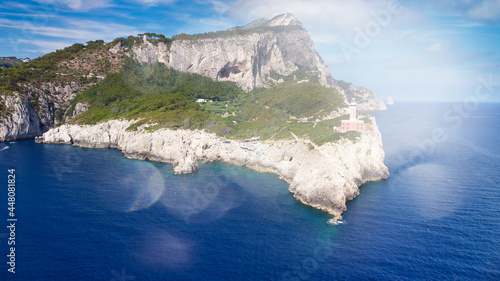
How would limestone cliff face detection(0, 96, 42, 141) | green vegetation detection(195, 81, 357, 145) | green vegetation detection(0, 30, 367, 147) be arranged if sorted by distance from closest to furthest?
green vegetation detection(195, 81, 357, 145)
green vegetation detection(0, 30, 367, 147)
limestone cliff face detection(0, 96, 42, 141)

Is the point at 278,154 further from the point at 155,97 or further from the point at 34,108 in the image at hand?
the point at 34,108

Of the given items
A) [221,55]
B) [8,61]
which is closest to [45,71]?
[221,55]

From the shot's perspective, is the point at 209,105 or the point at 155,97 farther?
the point at 209,105

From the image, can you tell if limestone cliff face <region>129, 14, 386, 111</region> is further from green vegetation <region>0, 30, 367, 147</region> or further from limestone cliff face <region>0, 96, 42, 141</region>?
limestone cliff face <region>0, 96, 42, 141</region>

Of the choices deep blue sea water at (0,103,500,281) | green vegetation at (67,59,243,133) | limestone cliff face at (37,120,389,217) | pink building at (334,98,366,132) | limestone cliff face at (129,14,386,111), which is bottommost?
deep blue sea water at (0,103,500,281)

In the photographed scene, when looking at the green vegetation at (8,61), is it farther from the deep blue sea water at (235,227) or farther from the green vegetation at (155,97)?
the deep blue sea water at (235,227)

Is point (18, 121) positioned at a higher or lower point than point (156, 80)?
lower

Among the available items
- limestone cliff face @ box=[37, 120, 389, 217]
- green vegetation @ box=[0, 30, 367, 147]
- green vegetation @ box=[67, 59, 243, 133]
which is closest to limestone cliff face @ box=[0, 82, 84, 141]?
green vegetation @ box=[0, 30, 367, 147]
